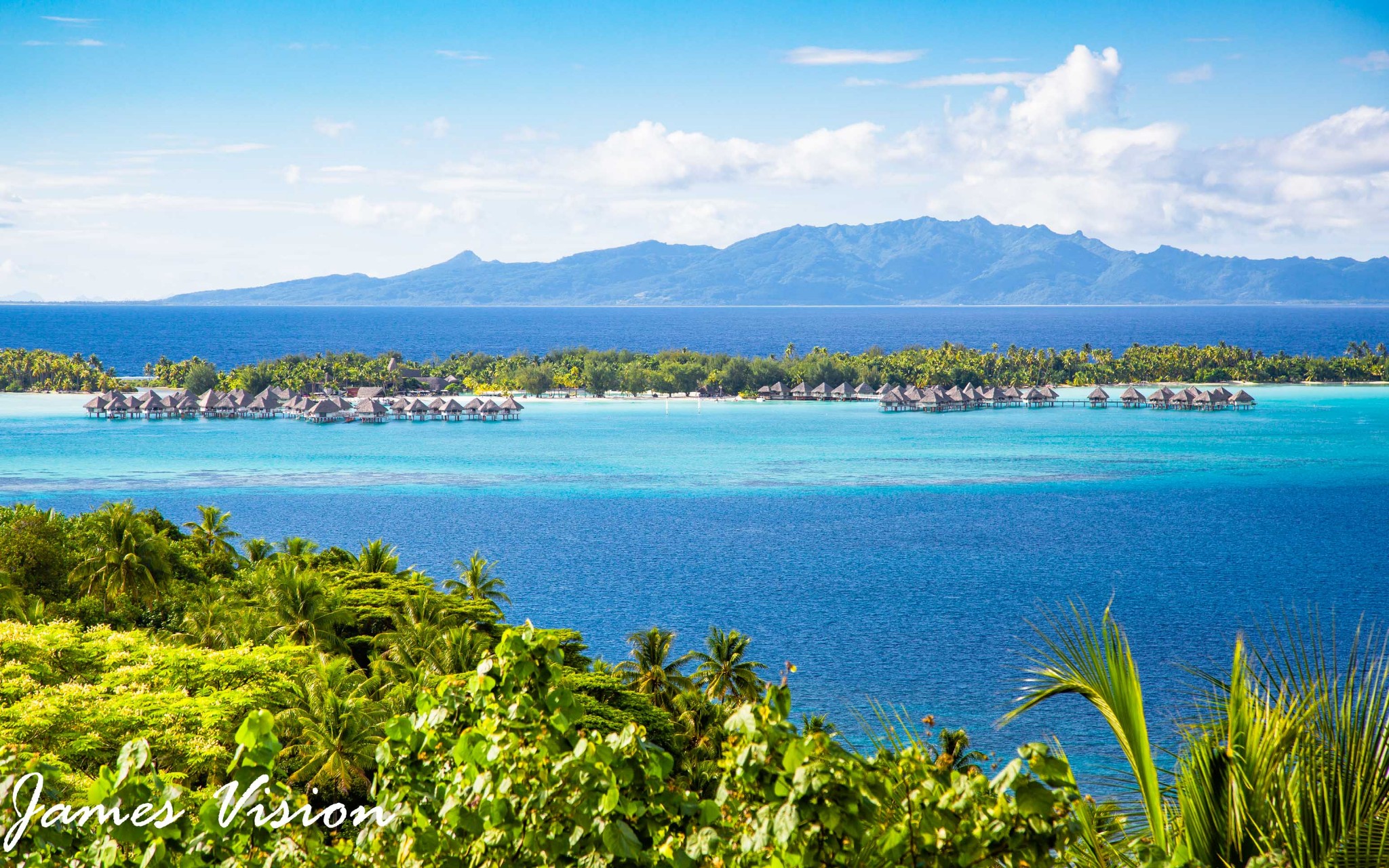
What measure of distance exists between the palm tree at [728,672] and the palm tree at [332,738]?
25.1ft

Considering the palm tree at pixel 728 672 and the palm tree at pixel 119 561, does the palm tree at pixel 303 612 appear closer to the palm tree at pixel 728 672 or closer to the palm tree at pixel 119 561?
the palm tree at pixel 119 561

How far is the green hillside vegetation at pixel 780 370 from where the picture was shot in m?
101

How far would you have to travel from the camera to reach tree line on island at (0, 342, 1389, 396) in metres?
99.5

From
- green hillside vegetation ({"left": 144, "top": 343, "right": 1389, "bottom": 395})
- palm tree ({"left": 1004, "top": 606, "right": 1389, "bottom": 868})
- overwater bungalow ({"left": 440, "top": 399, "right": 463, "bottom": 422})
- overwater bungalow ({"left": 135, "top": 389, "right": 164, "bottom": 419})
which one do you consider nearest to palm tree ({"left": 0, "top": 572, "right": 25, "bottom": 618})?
palm tree ({"left": 1004, "top": 606, "right": 1389, "bottom": 868})

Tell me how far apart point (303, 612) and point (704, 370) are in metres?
84.1

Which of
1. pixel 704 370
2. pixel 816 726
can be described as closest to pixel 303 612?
pixel 816 726

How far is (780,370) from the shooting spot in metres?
106

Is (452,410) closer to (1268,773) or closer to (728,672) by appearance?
(728,672)

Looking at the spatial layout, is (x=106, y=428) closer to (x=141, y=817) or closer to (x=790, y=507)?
(x=790, y=507)

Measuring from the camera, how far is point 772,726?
3.52m

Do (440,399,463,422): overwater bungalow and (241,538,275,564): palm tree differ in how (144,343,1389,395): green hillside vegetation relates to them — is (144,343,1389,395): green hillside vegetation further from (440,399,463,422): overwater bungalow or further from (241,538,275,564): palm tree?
(241,538,275,564): palm tree

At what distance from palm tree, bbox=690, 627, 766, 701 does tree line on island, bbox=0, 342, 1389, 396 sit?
80.5 meters

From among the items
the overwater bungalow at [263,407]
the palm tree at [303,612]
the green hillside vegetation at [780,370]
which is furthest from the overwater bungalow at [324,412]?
the palm tree at [303,612]

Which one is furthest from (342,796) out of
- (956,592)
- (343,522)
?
(343,522)
